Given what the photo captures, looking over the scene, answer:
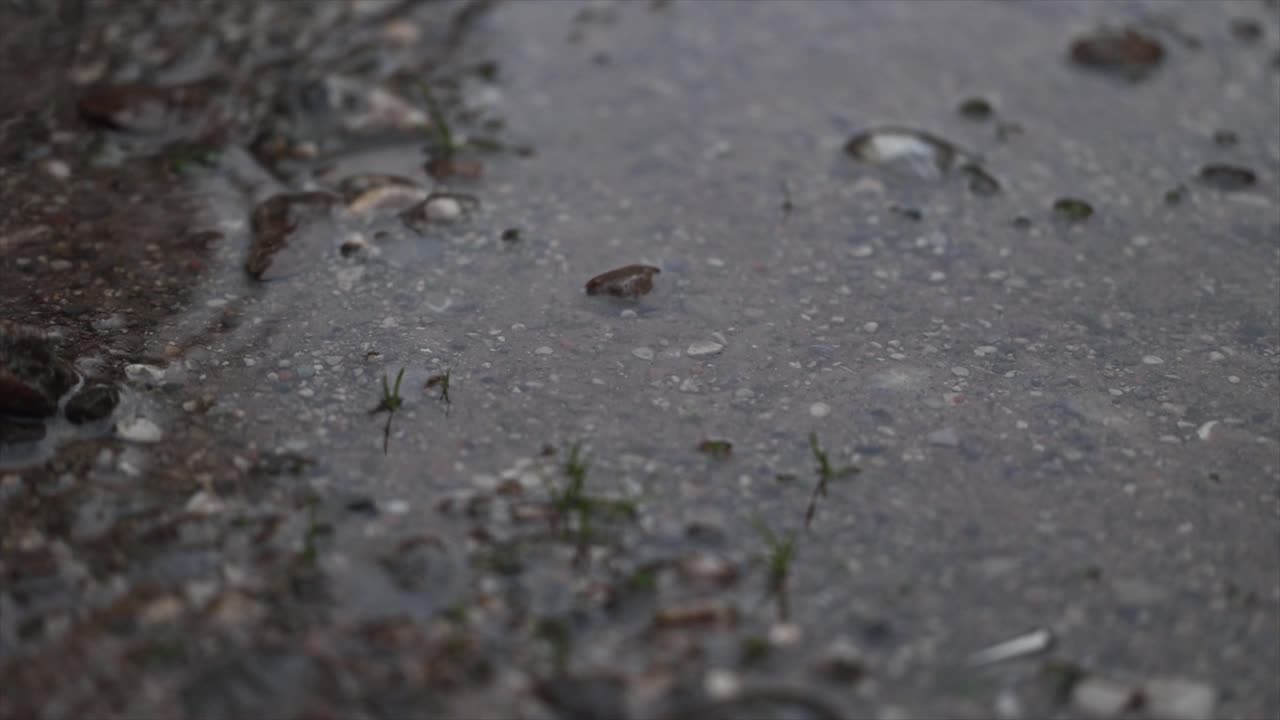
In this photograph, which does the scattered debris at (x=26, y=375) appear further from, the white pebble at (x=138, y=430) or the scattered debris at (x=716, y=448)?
the scattered debris at (x=716, y=448)

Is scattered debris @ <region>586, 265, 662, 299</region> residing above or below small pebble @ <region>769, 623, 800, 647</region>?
below

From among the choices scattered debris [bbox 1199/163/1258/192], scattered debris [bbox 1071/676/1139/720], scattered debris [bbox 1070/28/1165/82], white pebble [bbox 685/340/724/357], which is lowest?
scattered debris [bbox 1199/163/1258/192]

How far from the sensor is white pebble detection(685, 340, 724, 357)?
11.9ft

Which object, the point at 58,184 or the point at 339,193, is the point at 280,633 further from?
the point at 58,184

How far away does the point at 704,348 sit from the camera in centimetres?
364

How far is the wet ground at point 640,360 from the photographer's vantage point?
2633 mm

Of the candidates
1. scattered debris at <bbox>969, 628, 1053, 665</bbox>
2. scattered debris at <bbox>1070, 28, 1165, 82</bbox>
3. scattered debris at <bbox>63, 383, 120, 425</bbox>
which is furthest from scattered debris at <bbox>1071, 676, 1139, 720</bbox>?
scattered debris at <bbox>1070, 28, 1165, 82</bbox>

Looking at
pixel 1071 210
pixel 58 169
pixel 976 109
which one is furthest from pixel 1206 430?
pixel 58 169

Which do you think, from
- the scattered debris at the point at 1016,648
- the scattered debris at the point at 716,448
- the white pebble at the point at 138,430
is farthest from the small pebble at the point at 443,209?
the scattered debris at the point at 1016,648

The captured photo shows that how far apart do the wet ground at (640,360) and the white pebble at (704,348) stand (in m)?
0.01

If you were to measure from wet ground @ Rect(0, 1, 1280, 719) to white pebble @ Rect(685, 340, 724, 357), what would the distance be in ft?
0.04

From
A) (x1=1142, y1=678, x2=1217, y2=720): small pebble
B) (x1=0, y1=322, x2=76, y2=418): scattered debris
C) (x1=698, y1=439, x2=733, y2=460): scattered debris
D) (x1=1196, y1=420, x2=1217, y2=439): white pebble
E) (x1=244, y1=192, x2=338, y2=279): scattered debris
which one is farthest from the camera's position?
(x1=244, y1=192, x2=338, y2=279): scattered debris

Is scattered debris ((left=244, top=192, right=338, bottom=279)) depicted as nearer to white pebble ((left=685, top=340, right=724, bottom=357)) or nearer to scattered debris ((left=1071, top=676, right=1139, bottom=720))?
white pebble ((left=685, top=340, right=724, bottom=357))

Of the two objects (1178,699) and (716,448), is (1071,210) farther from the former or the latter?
(1178,699)
